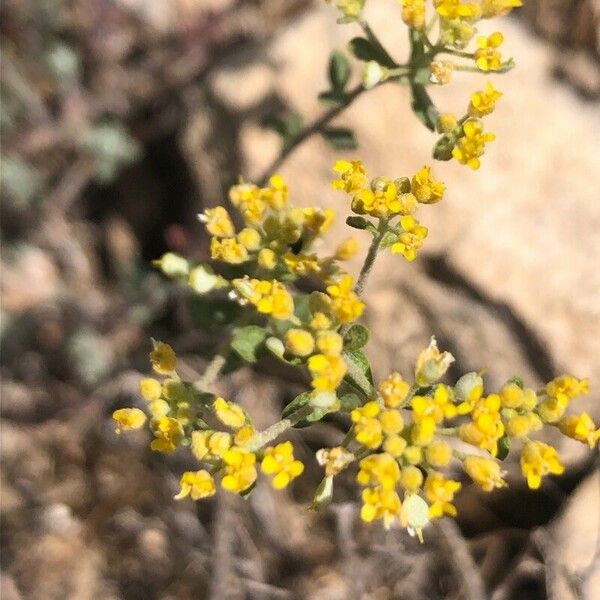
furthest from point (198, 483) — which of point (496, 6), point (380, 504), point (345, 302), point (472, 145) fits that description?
point (496, 6)

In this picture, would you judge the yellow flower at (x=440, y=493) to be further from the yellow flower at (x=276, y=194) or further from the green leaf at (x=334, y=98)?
the green leaf at (x=334, y=98)

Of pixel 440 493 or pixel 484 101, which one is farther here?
pixel 484 101

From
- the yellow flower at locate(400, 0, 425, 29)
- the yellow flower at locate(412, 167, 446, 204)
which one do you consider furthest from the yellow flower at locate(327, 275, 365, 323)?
the yellow flower at locate(400, 0, 425, 29)

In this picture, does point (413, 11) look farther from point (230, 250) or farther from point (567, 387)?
point (567, 387)

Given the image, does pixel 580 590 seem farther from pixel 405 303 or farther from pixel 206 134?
pixel 206 134

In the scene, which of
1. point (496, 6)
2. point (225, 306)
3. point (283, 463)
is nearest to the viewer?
point (283, 463)

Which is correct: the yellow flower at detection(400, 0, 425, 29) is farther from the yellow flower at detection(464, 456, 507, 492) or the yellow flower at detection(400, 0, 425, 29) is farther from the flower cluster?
the yellow flower at detection(464, 456, 507, 492)
